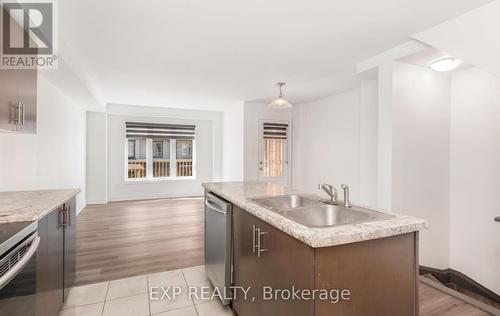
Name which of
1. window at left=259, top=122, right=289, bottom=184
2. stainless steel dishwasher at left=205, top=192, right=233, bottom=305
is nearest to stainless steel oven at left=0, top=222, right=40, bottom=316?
stainless steel dishwasher at left=205, top=192, right=233, bottom=305

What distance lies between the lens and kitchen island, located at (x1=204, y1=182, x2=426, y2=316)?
1.14 metres

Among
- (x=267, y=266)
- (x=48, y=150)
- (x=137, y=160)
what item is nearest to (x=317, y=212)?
(x=267, y=266)

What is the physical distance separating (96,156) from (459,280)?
7.04 m

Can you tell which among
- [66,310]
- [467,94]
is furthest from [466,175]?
[66,310]

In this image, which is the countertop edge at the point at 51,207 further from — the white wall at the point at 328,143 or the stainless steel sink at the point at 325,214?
the white wall at the point at 328,143

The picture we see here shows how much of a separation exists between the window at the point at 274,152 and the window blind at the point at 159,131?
2260 mm

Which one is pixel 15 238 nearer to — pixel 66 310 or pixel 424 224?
pixel 66 310

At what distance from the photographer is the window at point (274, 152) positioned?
613cm

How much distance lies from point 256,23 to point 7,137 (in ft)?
8.56

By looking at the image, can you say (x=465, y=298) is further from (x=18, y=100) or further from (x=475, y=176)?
(x=18, y=100)

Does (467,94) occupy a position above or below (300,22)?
below

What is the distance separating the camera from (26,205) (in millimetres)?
1754

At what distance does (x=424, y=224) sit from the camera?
1.37m

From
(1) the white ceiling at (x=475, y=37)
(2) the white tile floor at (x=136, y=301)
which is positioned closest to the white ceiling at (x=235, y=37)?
(1) the white ceiling at (x=475, y=37)
